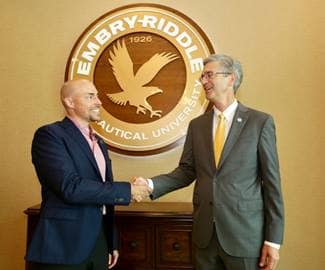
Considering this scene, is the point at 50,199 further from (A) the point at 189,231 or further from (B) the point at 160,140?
(B) the point at 160,140

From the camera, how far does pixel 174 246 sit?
2.03 metres

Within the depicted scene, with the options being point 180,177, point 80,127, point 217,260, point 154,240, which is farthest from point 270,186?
point 80,127

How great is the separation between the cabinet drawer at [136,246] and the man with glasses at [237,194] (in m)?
0.48

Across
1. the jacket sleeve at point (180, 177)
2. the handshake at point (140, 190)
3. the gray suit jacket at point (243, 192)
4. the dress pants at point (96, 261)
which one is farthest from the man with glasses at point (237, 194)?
the dress pants at point (96, 261)

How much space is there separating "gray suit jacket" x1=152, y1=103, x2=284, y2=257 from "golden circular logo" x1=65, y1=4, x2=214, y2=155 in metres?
0.89

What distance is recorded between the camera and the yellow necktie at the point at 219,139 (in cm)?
165

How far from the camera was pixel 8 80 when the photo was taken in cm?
273

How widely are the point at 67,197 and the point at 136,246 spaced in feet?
2.17

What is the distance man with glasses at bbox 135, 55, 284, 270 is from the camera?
4.99ft

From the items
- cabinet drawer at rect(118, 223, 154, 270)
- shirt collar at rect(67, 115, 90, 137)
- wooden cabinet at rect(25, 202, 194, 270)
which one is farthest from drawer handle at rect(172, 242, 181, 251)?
shirt collar at rect(67, 115, 90, 137)

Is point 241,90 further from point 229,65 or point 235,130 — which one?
point 235,130

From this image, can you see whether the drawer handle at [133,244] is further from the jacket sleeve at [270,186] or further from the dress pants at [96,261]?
the jacket sleeve at [270,186]

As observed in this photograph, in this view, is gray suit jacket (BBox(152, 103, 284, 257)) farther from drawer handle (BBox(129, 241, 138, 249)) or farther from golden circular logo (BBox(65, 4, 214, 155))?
golden circular logo (BBox(65, 4, 214, 155))

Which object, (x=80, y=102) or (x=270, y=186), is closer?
(x=270, y=186)
